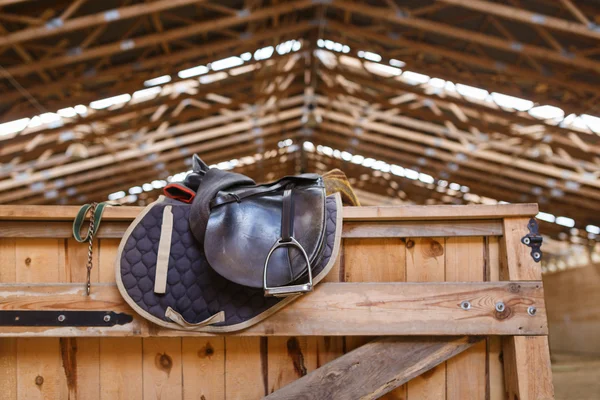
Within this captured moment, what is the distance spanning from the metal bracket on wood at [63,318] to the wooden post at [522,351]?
107 centimetres

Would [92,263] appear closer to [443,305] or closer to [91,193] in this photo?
[443,305]

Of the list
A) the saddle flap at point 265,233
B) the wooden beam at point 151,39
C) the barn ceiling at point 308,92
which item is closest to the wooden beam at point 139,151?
the barn ceiling at point 308,92

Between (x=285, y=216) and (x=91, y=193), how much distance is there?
44.8ft

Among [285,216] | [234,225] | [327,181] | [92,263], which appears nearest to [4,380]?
[92,263]

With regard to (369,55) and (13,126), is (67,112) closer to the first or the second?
(13,126)

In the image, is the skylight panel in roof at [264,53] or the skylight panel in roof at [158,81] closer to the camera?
the skylight panel in roof at [158,81]

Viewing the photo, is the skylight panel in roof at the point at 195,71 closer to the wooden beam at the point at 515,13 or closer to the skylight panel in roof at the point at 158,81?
the skylight panel in roof at the point at 158,81

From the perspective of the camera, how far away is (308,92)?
527 inches

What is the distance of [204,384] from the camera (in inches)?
75.1

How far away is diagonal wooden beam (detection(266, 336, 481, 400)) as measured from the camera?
1768 mm

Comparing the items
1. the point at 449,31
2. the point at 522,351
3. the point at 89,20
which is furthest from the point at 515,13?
the point at 522,351

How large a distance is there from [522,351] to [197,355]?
93 centimetres

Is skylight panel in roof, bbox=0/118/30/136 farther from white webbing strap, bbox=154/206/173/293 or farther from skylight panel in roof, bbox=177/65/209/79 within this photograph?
white webbing strap, bbox=154/206/173/293

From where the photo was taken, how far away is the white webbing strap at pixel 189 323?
5.65 feet
